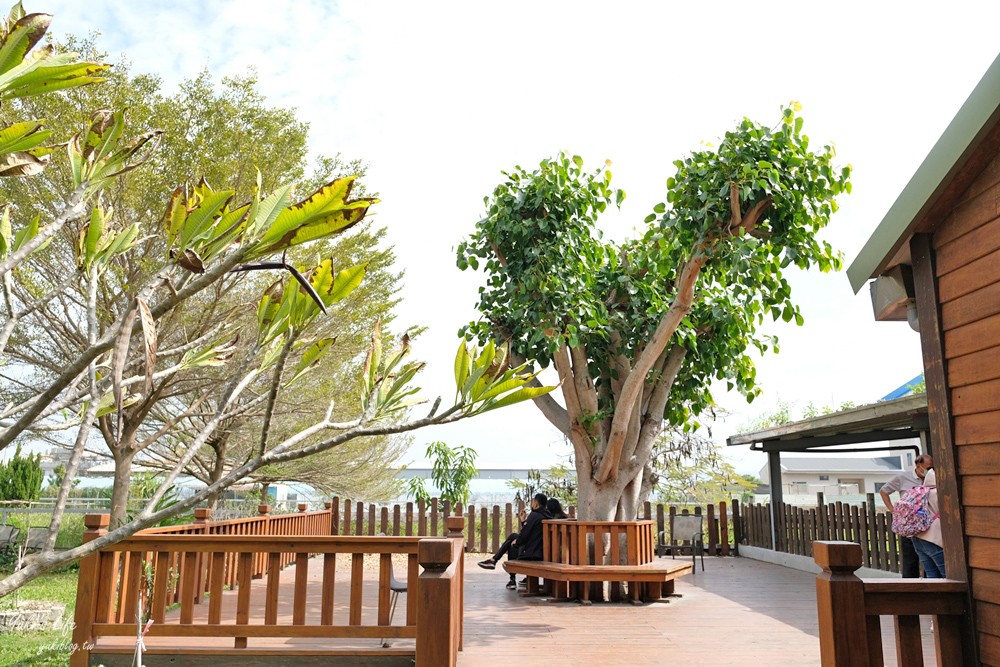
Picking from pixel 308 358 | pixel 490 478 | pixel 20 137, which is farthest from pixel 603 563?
pixel 490 478

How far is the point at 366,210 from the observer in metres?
1.81

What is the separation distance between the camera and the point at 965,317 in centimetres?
341

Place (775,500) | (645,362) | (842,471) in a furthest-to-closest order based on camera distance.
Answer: (842,471), (775,500), (645,362)

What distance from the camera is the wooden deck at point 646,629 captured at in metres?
5.82

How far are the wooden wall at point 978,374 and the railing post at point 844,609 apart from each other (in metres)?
0.54

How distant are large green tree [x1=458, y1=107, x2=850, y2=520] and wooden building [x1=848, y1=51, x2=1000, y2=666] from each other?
355cm

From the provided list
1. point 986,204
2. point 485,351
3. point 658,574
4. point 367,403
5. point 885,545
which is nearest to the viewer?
point 485,351

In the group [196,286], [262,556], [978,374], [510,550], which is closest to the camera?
[196,286]

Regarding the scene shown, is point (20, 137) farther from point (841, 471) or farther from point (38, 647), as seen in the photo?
point (841, 471)

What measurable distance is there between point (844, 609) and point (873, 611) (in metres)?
0.17

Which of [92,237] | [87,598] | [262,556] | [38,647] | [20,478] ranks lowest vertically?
[38,647]

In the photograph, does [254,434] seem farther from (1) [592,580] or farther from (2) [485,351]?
(2) [485,351]

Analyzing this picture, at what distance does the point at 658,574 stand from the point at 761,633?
172 centimetres

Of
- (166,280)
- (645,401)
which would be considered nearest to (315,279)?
(166,280)
